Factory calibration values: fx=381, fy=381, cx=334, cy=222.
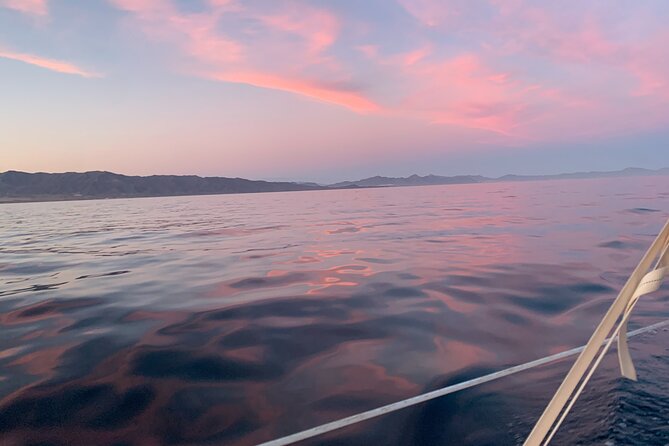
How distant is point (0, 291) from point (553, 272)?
29.9 feet

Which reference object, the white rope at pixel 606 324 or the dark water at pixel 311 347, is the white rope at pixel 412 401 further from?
the white rope at pixel 606 324

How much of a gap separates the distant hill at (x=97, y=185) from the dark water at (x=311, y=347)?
4914 inches

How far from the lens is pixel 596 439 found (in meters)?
2.01

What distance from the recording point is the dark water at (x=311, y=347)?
2.41 meters

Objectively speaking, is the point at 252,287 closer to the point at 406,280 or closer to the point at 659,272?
the point at 406,280

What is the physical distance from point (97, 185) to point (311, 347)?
14644cm

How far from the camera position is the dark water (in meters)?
2.41

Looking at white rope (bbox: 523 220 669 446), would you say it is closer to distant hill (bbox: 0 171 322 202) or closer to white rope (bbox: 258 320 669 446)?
white rope (bbox: 258 320 669 446)

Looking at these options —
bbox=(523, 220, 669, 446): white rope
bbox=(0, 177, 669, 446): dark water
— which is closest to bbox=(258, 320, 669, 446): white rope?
bbox=(0, 177, 669, 446): dark water

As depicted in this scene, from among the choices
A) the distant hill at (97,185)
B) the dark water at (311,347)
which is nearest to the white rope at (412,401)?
the dark water at (311,347)

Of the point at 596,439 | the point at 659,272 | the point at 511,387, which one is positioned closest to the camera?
the point at 659,272

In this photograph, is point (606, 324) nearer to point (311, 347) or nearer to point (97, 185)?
point (311, 347)

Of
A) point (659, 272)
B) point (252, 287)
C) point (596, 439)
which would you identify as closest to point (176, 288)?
point (252, 287)

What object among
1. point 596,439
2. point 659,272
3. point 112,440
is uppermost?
point 659,272
